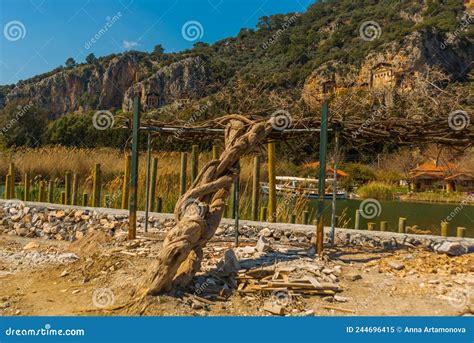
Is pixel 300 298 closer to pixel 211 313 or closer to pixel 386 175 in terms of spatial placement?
pixel 211 313

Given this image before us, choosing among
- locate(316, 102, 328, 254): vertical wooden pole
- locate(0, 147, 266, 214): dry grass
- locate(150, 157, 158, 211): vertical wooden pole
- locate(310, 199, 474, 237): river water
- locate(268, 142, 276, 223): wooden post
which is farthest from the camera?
locate(310, 199, 474, 237): river water

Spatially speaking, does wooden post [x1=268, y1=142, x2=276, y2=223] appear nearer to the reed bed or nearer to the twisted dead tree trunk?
the reed bed

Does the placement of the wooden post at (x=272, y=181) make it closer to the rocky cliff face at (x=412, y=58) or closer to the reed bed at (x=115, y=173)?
the reed bed at (x=115, y=173)

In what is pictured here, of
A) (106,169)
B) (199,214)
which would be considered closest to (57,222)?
(106,169)

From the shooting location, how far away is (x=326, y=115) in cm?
459

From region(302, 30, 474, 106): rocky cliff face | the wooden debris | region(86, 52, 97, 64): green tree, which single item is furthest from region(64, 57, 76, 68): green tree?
the wooden debris

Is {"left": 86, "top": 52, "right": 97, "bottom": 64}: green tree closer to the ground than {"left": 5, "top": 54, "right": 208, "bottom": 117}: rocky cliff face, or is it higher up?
higher up

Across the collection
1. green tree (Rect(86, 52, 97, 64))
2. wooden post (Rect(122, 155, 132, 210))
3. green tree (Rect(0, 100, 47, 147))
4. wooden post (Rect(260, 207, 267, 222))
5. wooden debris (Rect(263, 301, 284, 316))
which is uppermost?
green tree (Rect(86, 52, 97, 64))

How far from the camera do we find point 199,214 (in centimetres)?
378

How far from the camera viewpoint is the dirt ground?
10.7 ft

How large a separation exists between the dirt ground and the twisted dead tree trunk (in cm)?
20

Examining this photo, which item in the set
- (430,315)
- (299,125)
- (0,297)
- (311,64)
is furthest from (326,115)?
(311,64)

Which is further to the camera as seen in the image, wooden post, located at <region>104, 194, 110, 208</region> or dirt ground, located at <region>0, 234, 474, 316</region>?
wooden post, located at <region>104, 194, 110, 208</region>

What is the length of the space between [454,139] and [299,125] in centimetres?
182
